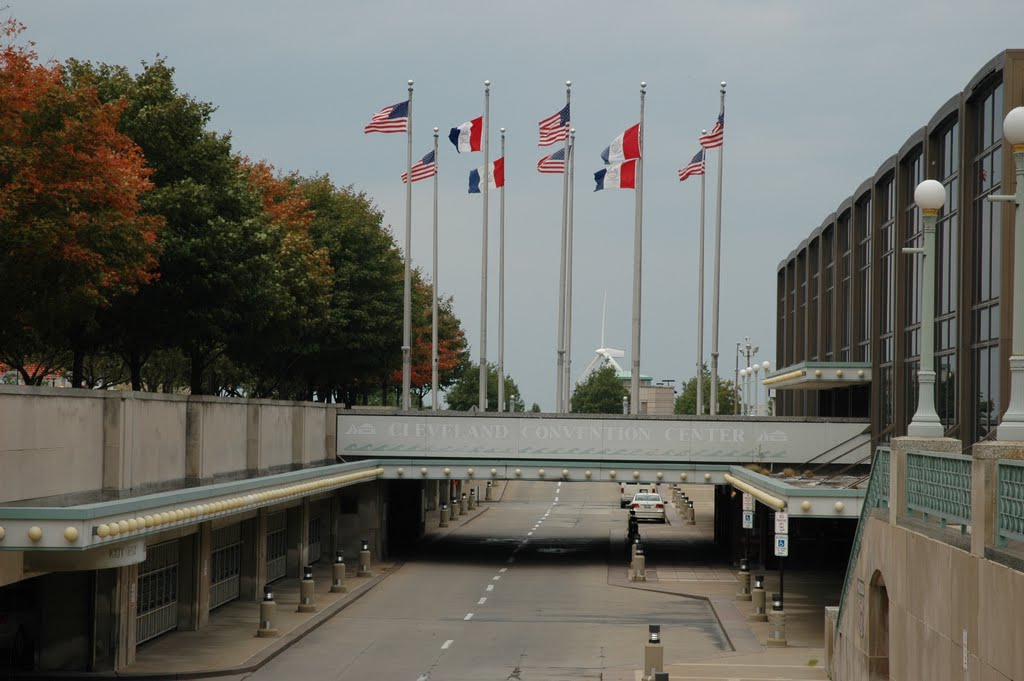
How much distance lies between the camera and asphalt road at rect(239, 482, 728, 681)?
28.5m

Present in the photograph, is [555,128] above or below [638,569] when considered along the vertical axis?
above

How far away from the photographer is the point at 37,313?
1431 inches

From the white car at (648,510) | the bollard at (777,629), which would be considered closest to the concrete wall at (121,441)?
the bollard at (777,629)

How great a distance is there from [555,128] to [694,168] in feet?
18.0

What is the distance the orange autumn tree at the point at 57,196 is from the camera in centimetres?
3234

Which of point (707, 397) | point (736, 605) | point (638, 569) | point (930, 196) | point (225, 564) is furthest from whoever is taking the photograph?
point (707, 397)

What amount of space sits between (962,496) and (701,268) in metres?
43.2

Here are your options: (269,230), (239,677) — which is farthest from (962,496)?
(269,230)

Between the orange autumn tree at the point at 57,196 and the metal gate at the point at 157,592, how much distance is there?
275 inches

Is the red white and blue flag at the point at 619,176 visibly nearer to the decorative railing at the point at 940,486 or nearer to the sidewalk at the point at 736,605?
the sidewalk at the point at 736,605

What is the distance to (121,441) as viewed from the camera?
26953 millimetres

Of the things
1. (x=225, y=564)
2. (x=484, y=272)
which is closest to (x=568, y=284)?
(x=484, y=272)

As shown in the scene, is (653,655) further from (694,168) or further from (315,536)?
(694,168)

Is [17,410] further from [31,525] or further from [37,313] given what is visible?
[37,313]
